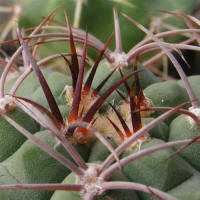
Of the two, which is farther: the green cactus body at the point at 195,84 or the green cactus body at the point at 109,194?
the green cactus body at the point at 195,84

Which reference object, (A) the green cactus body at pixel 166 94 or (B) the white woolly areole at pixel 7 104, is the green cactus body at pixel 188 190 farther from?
(B) the white woolly areole at pixel 7 104

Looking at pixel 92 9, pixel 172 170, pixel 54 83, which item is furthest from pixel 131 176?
pixel 92 9

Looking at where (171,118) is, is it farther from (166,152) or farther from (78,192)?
(78,192)

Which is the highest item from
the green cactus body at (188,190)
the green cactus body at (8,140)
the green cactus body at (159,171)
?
the green cactus body at (8,140)

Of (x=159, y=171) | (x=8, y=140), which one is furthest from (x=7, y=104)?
(x=159, y=171)

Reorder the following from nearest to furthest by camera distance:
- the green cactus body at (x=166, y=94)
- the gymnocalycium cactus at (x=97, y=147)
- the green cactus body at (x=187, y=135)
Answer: the gymnocalycium cactus at (x=97, y=147) → the green cactus body at (x=187, y=135) → the green cactus body at (x=166, y=94)

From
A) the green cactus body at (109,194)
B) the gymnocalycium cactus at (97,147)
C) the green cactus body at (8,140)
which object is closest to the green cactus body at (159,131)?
the gymnocalycium cactus at (97,147)
